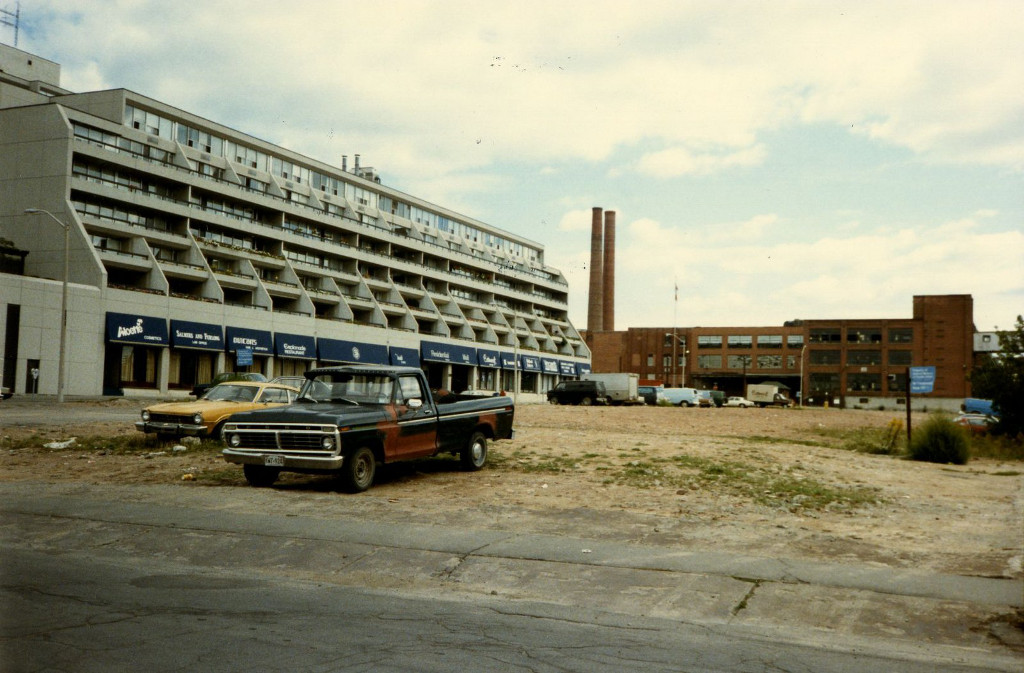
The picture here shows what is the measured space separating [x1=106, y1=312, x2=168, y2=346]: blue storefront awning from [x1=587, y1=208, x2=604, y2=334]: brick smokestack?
57807 millimetres

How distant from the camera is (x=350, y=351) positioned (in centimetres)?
6825

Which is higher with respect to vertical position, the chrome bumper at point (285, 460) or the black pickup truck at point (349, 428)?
the black pickup truck at point (349, 428)

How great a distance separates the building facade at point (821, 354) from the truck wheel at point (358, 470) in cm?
9632

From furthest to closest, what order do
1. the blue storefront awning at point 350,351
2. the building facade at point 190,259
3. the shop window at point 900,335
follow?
the shop window at point 900,335, the blue storefront awning at point 350,351, the building facade at point 190,259

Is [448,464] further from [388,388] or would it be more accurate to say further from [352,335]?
[352,335]

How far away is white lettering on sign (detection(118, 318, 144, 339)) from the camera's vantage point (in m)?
47.8

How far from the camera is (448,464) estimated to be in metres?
15.8

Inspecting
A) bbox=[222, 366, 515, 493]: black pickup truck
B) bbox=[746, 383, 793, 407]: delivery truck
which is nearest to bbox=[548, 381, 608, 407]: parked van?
bbox=[746, 383, 793, 407]: delivery truck

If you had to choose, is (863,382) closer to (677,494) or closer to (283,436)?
(677,494)

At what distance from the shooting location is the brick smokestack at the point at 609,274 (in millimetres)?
97562

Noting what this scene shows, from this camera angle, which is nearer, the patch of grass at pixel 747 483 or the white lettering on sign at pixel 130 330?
the patch of grass at pixel 747 483

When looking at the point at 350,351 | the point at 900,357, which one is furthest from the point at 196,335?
the point at 900,357

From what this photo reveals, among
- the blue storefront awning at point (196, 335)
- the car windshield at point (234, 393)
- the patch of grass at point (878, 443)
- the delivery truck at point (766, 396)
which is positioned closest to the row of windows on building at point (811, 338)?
the delivery truck at point (766, 396)

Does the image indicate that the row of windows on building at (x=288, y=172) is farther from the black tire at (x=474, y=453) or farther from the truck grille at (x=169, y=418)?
the black tire at (x=474, y=453)
